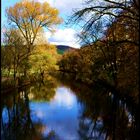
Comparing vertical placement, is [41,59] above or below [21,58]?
below

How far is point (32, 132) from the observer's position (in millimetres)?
20656

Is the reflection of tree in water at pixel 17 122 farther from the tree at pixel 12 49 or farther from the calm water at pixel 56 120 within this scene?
the tree at pixel 12 49

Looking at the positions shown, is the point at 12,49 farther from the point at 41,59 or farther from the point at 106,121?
the point at 106,121

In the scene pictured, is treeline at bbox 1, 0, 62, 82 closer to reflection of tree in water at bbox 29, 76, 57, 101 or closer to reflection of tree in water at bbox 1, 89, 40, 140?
reflection of tree in water at bbox 29, 76, 57, 101

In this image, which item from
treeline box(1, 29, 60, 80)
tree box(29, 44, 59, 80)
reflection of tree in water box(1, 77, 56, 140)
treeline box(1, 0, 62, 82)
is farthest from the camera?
tree box(29, 44, 59, 80)

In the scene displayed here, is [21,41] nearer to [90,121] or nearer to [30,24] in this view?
[30,24]

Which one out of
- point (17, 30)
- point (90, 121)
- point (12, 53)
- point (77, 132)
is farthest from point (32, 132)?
point (17, 30)

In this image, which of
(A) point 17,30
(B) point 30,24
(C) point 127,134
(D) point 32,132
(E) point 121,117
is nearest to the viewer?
(C) point 127,134

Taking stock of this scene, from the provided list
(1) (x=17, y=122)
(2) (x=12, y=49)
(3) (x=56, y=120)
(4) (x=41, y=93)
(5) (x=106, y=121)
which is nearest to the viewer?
(1) (x=17, y=122)

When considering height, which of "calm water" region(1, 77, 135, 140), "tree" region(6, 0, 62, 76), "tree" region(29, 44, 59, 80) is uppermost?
"tree" region(6, 0, 62, 76)

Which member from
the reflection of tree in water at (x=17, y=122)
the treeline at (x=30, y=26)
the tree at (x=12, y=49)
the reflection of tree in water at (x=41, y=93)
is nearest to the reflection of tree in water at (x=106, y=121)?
the reflection of tree in water at (x=17, y=122)

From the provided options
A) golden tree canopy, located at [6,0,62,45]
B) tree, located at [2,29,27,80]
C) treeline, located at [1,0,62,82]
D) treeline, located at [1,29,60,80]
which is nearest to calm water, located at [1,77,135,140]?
tree, located at [2,29,27,80]

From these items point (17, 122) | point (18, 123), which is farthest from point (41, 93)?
point (18, 123)

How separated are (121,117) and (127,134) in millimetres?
5648
